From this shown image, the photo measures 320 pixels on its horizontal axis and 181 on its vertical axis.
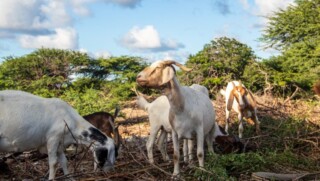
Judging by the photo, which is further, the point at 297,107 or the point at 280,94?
the point at 280,94

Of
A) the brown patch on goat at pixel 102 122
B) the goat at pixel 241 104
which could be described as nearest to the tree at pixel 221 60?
the goat at pixel 241 104

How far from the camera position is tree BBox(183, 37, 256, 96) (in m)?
25.5

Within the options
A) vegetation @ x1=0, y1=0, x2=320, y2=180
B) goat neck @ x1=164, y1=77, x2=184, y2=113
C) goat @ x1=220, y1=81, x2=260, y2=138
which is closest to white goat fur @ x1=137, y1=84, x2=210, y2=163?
goat neck @ x1=164, y1=77, x2=184, y2=113

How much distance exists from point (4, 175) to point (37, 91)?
624 inches

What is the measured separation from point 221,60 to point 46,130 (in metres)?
18.8

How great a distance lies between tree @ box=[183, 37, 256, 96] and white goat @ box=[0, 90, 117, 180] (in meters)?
16.7

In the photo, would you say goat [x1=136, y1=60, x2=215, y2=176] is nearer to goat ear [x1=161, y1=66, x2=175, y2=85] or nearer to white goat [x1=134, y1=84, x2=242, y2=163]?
goat ear [x1=161, y1=66, x2=175, y2=85]

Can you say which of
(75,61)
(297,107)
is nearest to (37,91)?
(75,61)

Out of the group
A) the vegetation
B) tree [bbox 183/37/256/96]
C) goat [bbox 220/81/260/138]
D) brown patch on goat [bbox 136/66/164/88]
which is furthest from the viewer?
tree [bbox 183/37/256/96]

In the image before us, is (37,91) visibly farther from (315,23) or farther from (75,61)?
(315,23)

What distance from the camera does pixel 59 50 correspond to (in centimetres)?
3055

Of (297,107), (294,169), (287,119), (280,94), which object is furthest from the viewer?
(280,94)

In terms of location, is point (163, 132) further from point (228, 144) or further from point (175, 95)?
point (175, 95)

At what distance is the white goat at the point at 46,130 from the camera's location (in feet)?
26.2
